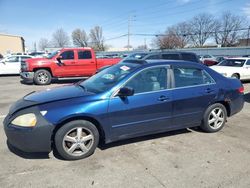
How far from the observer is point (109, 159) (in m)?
4.08

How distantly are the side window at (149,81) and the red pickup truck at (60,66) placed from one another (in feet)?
31.2

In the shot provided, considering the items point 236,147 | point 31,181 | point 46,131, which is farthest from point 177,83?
point 31,181

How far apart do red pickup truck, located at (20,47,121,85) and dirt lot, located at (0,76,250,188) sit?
8471mm

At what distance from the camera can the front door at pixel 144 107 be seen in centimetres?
423

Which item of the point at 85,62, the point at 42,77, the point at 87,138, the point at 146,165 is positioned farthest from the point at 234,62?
the point at 87,138

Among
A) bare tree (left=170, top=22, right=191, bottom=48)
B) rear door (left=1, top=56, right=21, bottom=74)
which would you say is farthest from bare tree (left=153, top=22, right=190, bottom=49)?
rear door (left=1, top=56, right=21, bottom=74)

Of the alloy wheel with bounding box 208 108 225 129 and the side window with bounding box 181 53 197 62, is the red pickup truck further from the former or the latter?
the alloy wheel with bounding box 208 108 225 129

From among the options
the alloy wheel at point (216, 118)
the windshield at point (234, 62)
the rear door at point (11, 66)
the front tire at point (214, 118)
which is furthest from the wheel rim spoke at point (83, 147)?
A: the rear door at point (11, 66)

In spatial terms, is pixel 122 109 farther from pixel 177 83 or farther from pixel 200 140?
pixel 200 140

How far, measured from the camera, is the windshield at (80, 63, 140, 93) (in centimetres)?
444

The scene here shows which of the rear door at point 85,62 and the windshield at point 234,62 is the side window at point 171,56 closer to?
the windshield at point 234,62

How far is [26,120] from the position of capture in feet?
12.5

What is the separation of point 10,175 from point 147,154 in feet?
6.86

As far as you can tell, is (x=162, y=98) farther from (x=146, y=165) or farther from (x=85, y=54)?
(x=85, y=54)
